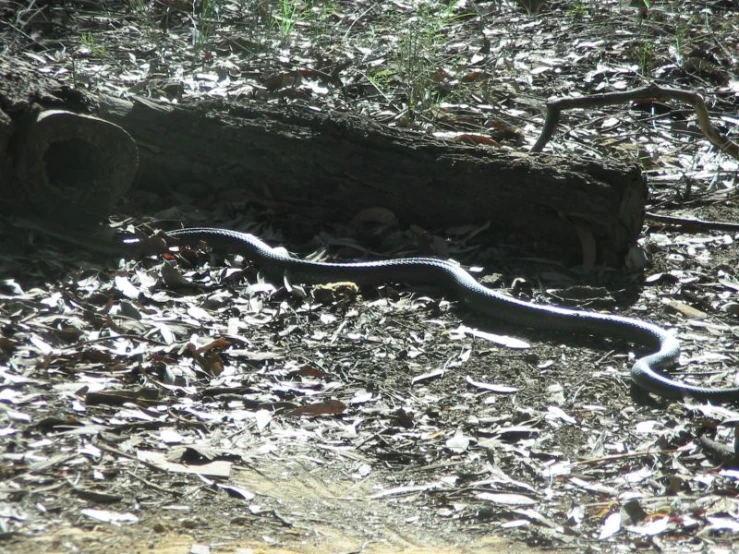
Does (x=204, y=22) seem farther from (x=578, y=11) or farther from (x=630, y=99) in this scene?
(x=630, y=99)

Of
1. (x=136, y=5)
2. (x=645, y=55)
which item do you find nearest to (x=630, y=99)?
(x=645, y=55)

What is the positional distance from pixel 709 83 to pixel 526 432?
658cm

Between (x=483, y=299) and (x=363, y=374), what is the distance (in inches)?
46.8

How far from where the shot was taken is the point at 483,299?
573 centimetres

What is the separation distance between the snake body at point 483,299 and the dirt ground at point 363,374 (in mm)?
91

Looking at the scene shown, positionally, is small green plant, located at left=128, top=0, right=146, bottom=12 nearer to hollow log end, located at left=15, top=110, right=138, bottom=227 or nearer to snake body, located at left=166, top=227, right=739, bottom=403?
hollow log end, located at left=15, top=110, right=138, bottom=227

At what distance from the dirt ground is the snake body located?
0.09m

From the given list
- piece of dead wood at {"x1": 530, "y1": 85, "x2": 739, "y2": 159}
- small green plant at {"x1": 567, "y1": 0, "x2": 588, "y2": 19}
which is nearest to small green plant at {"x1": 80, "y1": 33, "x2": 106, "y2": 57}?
piece of dead wood at {"x1": 530, "y1": 85, "x2": 739, "y2": 159}

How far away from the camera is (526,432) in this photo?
4320 millimetres

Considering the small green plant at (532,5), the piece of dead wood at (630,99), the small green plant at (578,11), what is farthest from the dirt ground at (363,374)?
the small green plant at (532,5)

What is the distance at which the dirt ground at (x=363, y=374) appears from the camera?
3.44m

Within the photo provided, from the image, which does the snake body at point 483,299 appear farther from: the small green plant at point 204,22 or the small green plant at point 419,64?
the small green plant at point 204,22

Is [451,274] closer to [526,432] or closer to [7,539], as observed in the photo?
[526,432]

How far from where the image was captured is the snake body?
15.6ft
